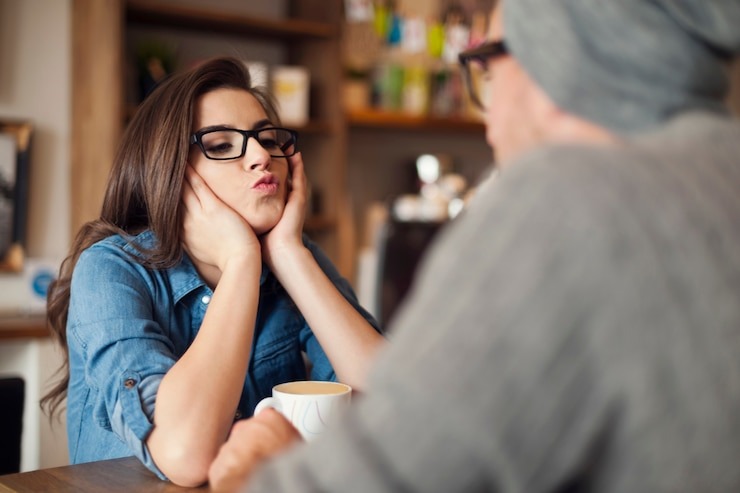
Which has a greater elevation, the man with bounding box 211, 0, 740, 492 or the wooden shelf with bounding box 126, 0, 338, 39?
the wooden shelf with bounding box 126, 0, 338, 39

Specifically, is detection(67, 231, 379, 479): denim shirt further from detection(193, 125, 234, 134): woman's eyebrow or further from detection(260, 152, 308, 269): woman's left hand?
detection(193, 125, 234, 134): woman's eyebrow

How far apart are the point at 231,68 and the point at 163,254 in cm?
40

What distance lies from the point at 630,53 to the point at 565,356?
0.86 feet

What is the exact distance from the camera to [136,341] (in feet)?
4.22

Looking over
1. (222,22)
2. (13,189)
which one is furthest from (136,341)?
(222,22)

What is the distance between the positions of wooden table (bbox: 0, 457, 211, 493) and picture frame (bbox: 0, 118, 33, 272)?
237cm

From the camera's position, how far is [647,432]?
553 mm

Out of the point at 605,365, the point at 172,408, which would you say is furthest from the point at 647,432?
the point at 172,408

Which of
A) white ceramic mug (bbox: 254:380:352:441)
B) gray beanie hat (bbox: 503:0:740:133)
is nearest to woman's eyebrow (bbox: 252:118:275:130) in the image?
white ceramic mug (bbox: 254:380:352:441)

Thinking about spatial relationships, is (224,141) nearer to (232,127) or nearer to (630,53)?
(232,127)

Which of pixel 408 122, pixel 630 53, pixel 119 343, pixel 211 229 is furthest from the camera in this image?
pixel 408 122

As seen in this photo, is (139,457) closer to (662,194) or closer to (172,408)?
(172,408)

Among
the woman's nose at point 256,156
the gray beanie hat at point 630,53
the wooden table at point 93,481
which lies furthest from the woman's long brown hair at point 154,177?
the gray beanie hat at point 630,53

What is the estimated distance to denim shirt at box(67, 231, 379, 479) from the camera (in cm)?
123
